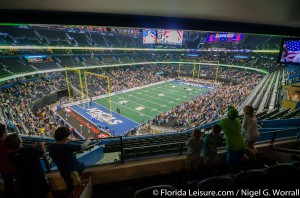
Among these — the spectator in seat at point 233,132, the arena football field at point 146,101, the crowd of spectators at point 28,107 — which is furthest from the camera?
the arena football field at point 146,101

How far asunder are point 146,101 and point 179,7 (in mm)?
23854

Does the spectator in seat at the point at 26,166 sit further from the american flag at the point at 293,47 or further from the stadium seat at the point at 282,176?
the american flag at the point at 293,47

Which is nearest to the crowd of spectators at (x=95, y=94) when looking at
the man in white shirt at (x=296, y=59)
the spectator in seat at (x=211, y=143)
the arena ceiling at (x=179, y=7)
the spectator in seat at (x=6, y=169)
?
the man in white shirt at (x=296, y=59)

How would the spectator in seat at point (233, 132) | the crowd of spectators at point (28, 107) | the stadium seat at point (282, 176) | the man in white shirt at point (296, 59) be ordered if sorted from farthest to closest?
1. the crowd of spectators at point (28, 107)
2. the man in white shirt at point (296, 59)
3. the spectator in seat at point (233, 132)
4. the stadium seat at point (282, 176)

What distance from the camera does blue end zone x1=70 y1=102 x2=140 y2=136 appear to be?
695 inches

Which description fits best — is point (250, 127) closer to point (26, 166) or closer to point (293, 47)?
point (293, 47)

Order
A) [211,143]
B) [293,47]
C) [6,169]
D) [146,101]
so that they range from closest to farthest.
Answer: [6,169] → [211,143] → [293,47] → [146,101]

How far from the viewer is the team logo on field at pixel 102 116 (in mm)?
19172

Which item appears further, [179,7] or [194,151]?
[194,151]

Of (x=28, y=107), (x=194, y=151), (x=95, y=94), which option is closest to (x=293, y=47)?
(x=194, y=151)

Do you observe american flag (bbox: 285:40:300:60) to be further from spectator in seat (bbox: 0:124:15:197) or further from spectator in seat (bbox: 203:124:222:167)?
spectator in seat (bbox: 0:124:15:197)

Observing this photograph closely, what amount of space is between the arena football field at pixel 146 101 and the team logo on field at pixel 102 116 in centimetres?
171

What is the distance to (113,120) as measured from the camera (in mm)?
19469

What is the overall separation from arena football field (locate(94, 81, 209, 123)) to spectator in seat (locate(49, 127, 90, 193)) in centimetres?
1649
